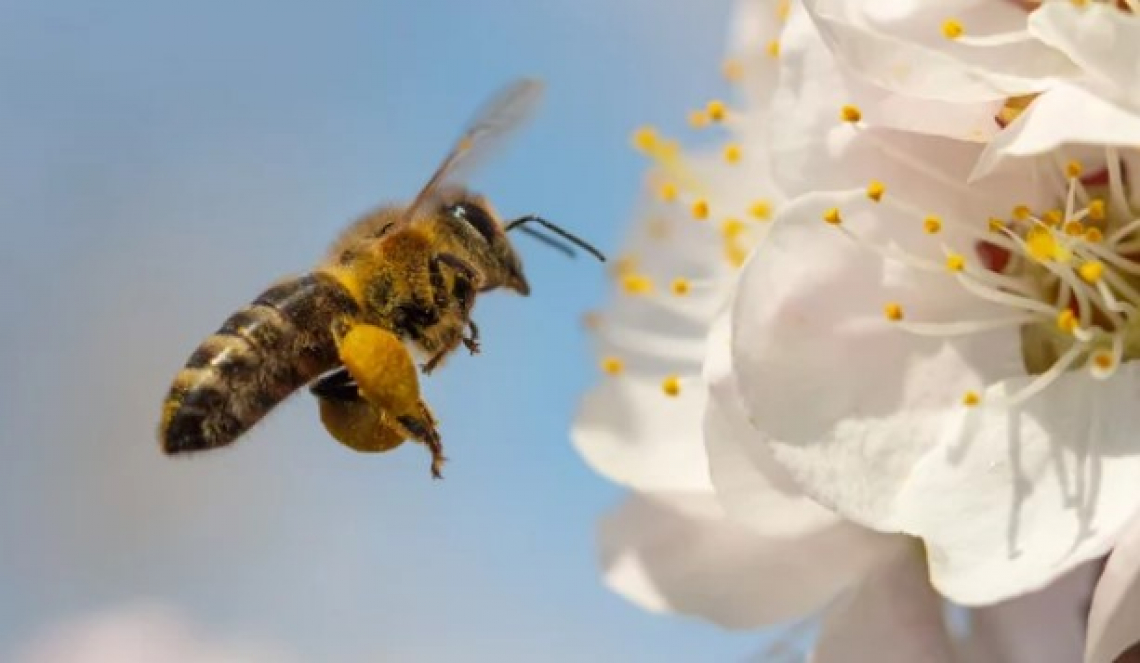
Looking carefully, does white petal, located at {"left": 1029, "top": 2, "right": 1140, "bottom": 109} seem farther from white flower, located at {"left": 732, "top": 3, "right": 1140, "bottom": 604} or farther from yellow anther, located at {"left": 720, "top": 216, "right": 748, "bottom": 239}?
yellow anther, located at {"left": 720, "top": 216, "right": 748, "bottom": 239}

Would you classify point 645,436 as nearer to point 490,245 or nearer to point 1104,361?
point 490,245

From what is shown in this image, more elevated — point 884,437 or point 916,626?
point 884,437

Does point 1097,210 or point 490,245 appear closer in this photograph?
point 1097,210

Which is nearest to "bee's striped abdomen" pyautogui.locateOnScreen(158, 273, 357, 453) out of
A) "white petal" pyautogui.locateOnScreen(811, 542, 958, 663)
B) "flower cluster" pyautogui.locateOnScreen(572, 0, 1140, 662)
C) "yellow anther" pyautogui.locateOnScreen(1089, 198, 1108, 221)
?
"flower cluster" pyautogui.locateOnScreen(572, 0, 1140, 662)

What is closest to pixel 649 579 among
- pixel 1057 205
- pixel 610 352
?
pixel 610 352

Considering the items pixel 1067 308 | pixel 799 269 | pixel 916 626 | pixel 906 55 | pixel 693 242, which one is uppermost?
pixel 906 55

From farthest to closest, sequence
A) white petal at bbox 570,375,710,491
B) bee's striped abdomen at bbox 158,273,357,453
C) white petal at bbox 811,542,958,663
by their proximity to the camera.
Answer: white petal at bbox 570,375,710,491, white petal at bbox 811,542,958,663, bee's striped abdomen at bbox 158,273,357,453

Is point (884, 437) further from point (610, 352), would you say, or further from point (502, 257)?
point (610, 352)

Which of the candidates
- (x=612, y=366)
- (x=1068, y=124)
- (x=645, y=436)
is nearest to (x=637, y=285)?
(x=612, y=366)
